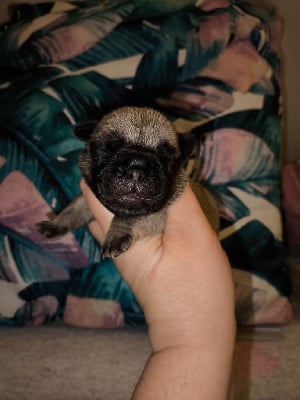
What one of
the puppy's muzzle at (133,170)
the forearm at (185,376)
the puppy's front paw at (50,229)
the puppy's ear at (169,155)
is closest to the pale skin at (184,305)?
the forearm at (185,376)

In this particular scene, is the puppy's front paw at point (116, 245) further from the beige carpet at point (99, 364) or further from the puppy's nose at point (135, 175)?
the beige carpet at point (99, 364)

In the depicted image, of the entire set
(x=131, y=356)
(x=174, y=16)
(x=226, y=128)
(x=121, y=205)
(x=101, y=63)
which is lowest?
(x=131, y=356)

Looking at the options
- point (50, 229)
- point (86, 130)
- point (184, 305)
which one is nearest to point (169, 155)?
point (86, 130)

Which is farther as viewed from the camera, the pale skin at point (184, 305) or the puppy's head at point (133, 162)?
the puppy's head at point (133, 162)

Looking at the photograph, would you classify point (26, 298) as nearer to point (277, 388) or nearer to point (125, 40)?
point (277, 388)

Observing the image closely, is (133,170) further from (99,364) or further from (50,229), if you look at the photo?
(99,364)

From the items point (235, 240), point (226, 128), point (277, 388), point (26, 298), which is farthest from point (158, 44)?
point (277, 388)

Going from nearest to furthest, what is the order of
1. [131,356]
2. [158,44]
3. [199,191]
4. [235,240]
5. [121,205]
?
[121,205] < [131,356] < [199,191] < [235,240] < [158,44]
